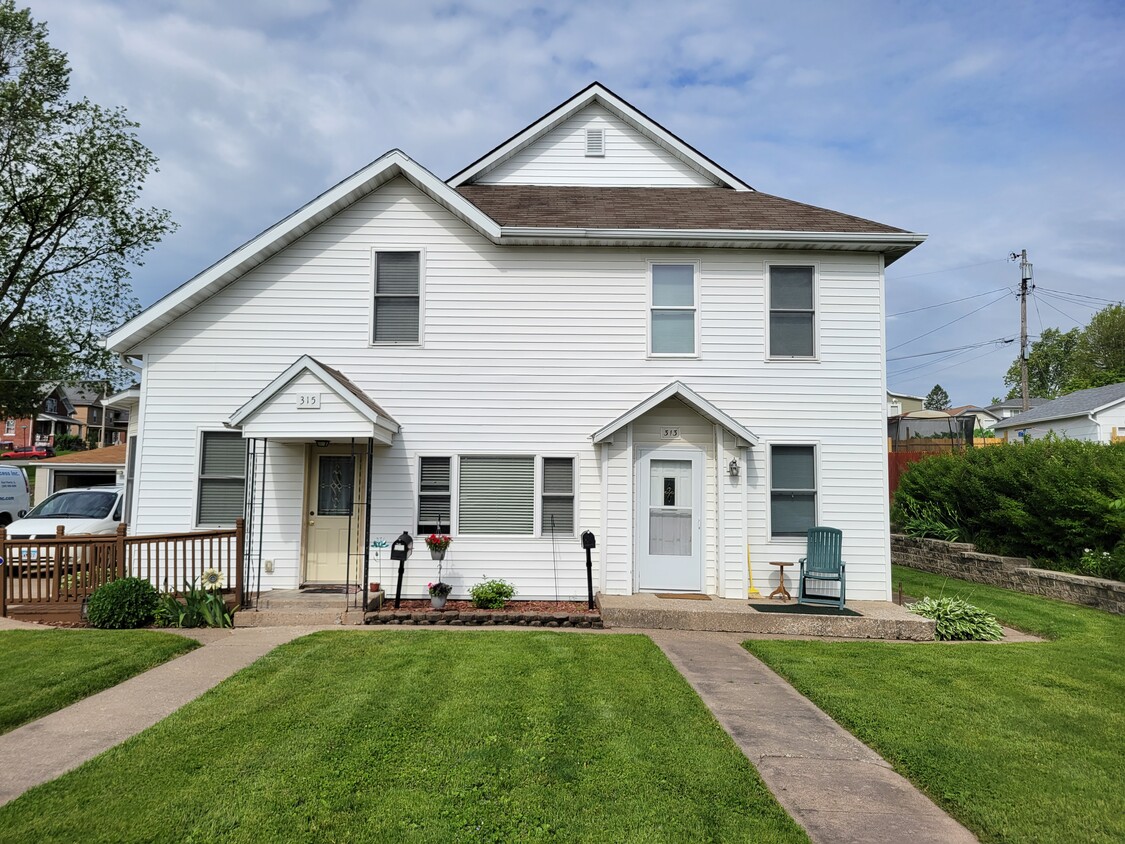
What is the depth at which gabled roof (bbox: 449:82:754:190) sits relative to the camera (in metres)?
12.6

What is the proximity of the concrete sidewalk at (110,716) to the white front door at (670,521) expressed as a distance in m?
5.25

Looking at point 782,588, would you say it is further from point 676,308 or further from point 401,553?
point 401,553

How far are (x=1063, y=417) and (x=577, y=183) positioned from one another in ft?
82.3

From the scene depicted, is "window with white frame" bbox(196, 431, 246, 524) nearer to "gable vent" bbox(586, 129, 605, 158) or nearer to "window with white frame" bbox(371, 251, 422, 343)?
"window with white frame" bbox(371, 251, 422, 343)

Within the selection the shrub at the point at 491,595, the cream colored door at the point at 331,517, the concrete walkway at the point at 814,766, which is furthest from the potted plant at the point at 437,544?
the concrete walkway at the point at 814,766

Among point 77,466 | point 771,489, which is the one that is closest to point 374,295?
point 771,489

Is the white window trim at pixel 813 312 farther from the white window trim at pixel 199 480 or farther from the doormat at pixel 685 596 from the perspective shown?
the white window trim at pixel 199 480

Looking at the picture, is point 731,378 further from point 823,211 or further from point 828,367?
point 823,211

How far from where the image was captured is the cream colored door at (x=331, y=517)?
1025 cm

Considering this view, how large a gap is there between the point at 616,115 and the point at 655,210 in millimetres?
2785

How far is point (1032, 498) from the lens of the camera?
40.9 feet

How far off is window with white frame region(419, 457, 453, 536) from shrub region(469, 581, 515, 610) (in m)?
1.11

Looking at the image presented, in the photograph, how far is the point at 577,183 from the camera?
42.9ft

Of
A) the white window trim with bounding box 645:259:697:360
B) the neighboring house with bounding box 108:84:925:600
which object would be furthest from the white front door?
the white window trim with bounding box 645:259:697:360
